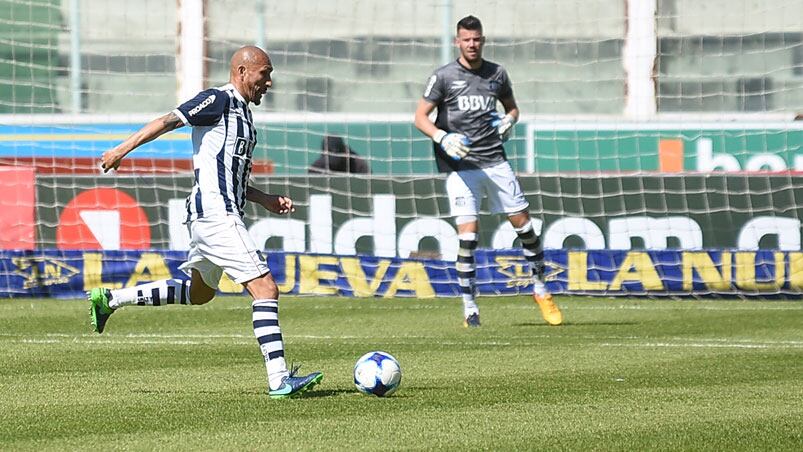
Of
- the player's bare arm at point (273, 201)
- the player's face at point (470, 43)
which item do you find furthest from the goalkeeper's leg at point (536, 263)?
the player's bare arm at point (273, 201)

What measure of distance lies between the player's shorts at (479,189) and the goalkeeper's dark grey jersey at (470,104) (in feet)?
0.22

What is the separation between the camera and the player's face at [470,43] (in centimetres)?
1239

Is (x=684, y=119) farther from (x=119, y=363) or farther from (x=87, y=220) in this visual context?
(x=119, y=363)

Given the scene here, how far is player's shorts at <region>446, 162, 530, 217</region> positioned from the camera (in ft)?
41.9

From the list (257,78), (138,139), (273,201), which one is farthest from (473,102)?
(138,139)

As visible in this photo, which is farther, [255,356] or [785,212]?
[785,212]

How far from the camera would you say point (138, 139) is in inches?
307

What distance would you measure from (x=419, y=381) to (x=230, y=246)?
1362 mm

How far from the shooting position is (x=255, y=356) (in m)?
10.1

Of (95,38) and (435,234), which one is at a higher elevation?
(95,38)

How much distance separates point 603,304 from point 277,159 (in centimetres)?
672

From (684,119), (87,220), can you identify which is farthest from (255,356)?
(684,119)

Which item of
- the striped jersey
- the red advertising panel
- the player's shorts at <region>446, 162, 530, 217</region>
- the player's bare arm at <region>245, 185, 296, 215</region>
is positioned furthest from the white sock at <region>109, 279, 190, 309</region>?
the red advertising panel

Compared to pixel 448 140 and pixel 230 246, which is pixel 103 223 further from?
pixel 230 246
